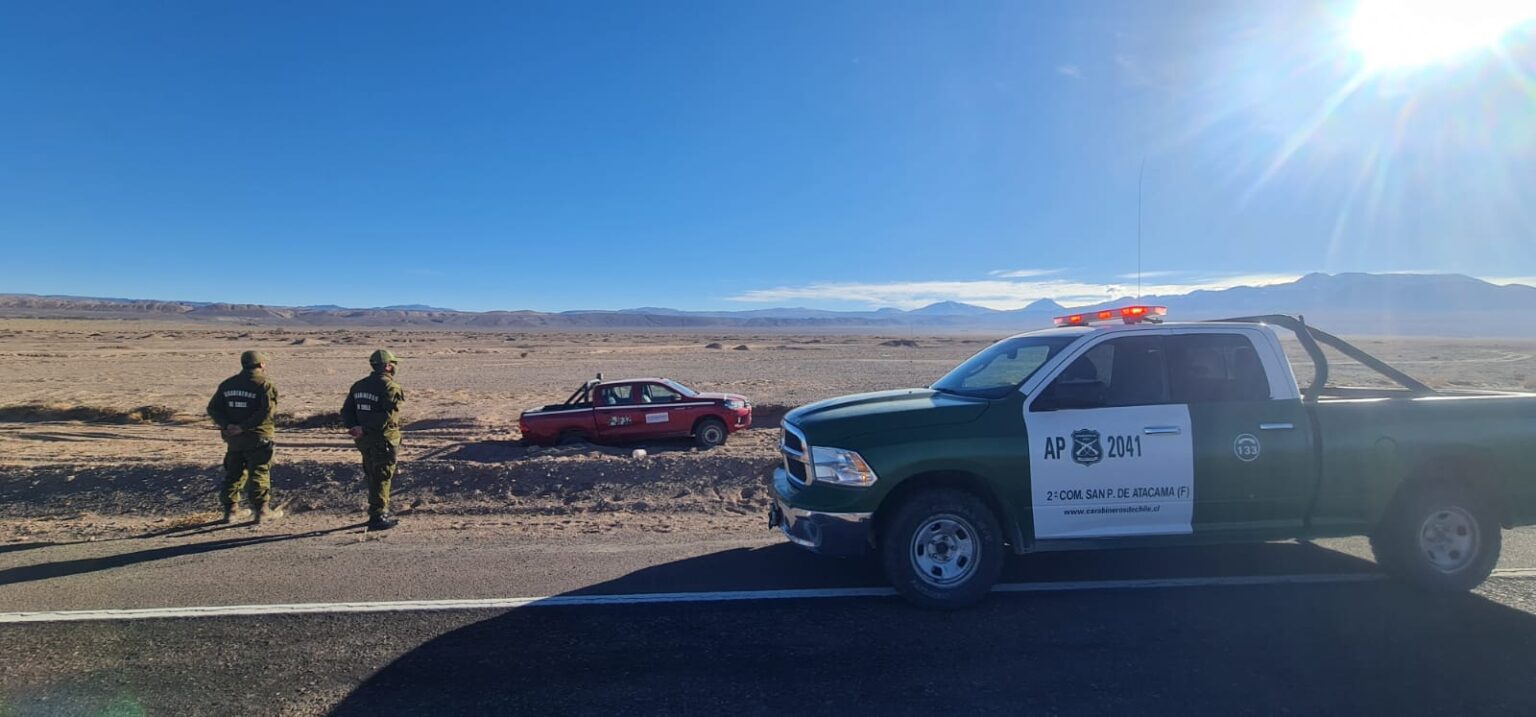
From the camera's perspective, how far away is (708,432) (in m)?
13.5

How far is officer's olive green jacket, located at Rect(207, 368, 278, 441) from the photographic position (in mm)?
7477

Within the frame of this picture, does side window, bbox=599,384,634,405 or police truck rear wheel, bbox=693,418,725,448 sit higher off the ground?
side window, bbox=599,384,634,405

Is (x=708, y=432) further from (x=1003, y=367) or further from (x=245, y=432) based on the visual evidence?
(x=1003, y=367)

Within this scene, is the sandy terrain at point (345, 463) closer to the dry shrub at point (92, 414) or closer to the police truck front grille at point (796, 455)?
the dry shrub at point (92, 414)

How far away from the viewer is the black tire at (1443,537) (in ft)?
17.0

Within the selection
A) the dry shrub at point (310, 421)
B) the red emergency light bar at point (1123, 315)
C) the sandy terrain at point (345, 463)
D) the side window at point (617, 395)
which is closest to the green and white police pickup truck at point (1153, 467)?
the red emergency light bar at point (1123, 315)

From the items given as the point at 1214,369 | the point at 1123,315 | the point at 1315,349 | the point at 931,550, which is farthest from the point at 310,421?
the point at 1315,349

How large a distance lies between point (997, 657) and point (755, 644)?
1.38 meters

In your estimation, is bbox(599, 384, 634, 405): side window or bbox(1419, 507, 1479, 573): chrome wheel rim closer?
bbox(1419, 507, 1479, 573): chrome wheel rim

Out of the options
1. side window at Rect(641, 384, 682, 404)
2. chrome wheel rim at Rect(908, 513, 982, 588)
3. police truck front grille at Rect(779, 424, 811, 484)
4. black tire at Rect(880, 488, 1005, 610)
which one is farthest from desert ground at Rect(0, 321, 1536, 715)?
side window at Rect(641, 384, 682, 404)

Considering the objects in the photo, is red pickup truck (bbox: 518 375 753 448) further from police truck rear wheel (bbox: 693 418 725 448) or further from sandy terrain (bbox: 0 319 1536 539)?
sandy terrain (bbox: 0 319 1536 539)

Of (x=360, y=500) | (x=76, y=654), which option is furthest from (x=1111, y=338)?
(x=360, y=500)

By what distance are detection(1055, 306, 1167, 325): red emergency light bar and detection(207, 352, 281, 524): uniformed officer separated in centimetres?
755

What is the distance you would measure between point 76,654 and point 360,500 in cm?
439
